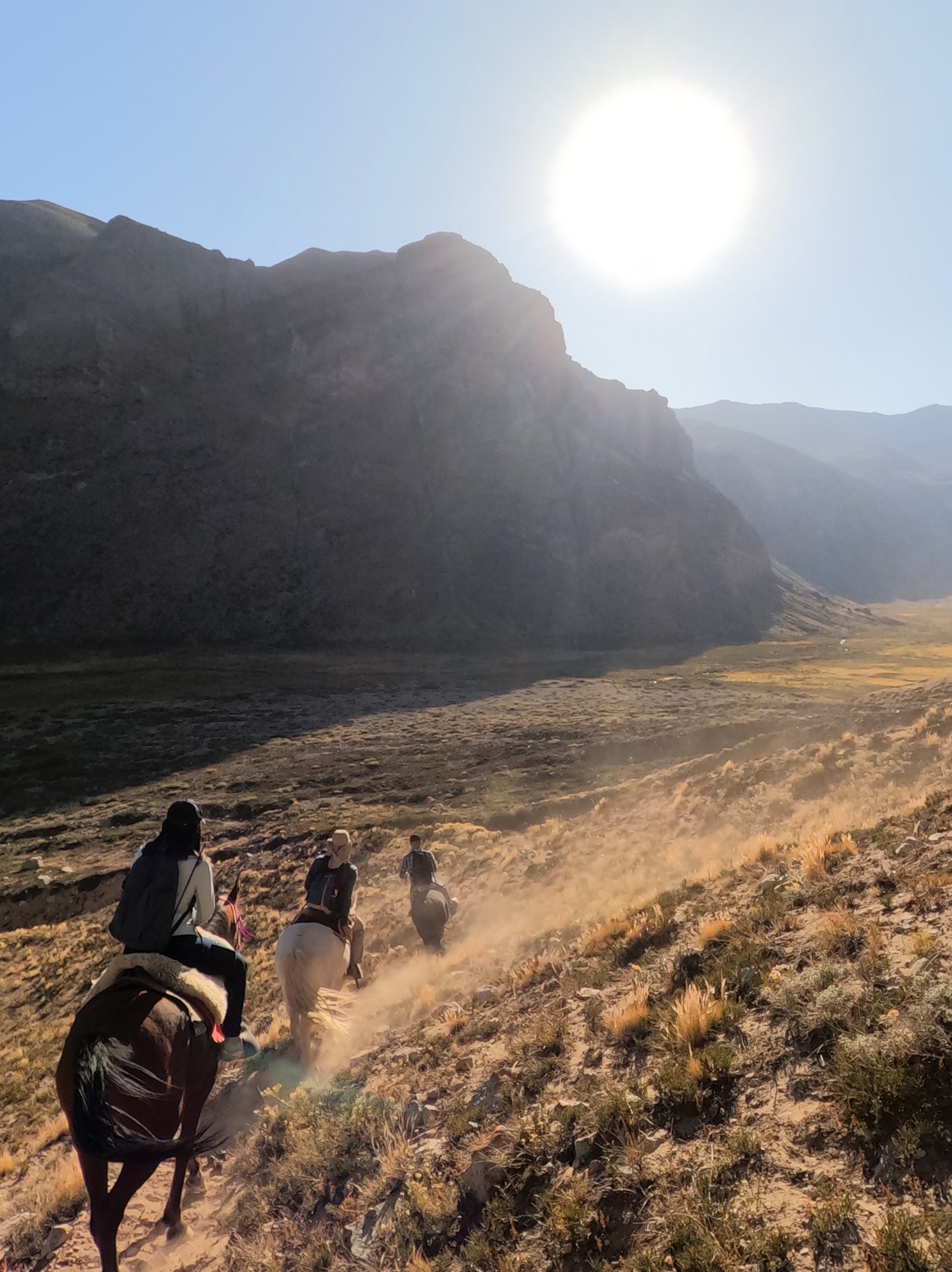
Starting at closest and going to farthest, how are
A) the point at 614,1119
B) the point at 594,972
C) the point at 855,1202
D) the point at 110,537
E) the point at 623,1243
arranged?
1. the point at 855,1202
2. the point at 623,1243
3. the point at 614,1119
4. the point at 594,972
5. the point at 110,537

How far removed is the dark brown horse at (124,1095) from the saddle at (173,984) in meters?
0.06

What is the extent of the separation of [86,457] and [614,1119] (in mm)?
122309

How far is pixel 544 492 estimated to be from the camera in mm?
125125

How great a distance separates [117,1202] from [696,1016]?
5024 mm

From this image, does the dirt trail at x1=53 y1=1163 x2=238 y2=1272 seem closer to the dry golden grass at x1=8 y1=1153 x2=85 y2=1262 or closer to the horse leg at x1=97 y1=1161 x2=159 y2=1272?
the dry golden grass at x1=8 y1=1153 x2=85 y2=1262

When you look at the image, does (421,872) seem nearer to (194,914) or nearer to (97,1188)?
(194,914)

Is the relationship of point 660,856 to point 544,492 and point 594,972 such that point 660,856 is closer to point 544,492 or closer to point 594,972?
point 594,972

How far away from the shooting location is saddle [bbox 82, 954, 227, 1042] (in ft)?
18.2

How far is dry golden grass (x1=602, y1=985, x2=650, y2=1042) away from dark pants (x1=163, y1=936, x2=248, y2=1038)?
3.58 m

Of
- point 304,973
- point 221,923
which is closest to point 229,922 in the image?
point 221,923

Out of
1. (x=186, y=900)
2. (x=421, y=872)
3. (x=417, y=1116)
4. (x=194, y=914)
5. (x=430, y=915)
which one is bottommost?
(x=430, y=915)

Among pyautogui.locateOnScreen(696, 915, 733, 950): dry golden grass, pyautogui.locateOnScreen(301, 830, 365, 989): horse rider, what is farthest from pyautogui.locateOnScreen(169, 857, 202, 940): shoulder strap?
pyautogui.locateOnScreen(696, 915, 733, 950): dry golden grass

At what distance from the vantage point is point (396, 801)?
28.5 m

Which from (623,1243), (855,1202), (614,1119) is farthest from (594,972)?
(855,1202)
